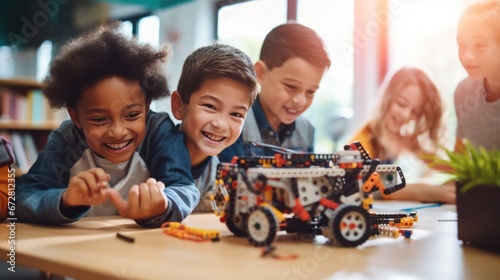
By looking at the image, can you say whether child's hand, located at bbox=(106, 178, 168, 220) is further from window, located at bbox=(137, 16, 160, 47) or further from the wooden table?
window, located at bbox=(137, 16, 160, 47)

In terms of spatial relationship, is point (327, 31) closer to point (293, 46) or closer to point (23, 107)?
point (293, 46)

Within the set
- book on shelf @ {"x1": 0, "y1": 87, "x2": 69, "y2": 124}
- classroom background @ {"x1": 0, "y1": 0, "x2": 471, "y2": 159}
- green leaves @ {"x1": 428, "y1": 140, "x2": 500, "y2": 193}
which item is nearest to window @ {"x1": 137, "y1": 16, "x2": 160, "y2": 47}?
classroom background @ {"x1": 0, "y1": 0, "x2": 471, "y2": 159}

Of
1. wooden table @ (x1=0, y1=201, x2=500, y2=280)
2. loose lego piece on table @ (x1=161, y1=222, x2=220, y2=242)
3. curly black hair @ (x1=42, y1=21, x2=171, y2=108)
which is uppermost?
curly black hair @ (x1=42, y1=21, x2=171, y2=108)

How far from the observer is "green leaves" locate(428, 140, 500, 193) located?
619 millimetres

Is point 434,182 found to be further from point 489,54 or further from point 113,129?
point 113,129

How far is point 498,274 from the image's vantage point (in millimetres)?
524

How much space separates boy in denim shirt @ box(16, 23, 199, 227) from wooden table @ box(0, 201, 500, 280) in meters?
0.04

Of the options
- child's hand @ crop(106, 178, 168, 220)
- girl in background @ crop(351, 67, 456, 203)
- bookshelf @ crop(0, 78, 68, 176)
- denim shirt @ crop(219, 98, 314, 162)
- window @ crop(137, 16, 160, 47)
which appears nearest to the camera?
child's hand @ crop(106, 178, 168, 220)

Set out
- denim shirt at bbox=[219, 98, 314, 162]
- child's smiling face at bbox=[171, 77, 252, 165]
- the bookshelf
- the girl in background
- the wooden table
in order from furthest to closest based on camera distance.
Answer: the bookshelf → the girl in background → denim shirt at bbox=[219, 98, 314, 162] → child's smiling face at bbox=[171, 77, 252, 165] → the wooden table

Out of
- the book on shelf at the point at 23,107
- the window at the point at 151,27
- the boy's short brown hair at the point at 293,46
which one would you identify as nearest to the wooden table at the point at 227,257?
the boy's short brown hair at the point at 293,46

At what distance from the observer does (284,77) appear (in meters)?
1.01

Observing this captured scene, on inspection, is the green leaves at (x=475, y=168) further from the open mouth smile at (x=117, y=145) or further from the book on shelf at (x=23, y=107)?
the book on shelf at (x=23, y=107)

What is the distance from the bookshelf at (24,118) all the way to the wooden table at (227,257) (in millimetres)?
1961

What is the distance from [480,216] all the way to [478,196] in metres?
0.03
